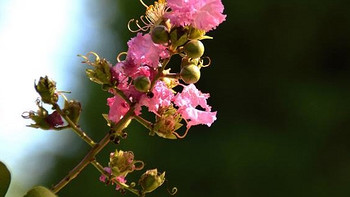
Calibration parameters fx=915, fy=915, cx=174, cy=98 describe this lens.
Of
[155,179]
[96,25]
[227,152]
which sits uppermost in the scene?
[96,25]

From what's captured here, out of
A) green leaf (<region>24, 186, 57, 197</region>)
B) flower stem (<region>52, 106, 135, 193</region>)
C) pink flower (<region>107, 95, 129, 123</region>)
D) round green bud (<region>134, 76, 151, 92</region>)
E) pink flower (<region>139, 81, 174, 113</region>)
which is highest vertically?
pink flower (<region>139, 81, 174, 113</region>)

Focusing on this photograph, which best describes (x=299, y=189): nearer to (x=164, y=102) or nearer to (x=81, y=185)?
(x=81, y=185)

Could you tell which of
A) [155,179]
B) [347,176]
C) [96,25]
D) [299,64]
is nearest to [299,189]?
[347,176]

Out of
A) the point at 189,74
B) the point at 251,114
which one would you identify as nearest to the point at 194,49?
the point at 189,74

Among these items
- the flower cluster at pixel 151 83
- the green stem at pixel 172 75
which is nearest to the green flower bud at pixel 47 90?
the flower cluster at pixel 151 83

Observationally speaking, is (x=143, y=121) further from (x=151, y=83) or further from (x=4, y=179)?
(x=4, y=179)

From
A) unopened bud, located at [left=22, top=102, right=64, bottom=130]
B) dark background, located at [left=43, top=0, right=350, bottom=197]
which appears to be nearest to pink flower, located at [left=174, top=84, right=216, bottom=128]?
unopened bud, located at [left=22, top=102, right=64, bottom=130]

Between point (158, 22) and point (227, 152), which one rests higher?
point (227, 152)

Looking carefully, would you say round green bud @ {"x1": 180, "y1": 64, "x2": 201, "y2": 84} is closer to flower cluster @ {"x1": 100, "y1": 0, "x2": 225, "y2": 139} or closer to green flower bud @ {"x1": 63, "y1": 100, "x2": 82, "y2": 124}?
flower cluster @ {"x1": 100, "y1": 0, "x2": 225, "y2": 139}
